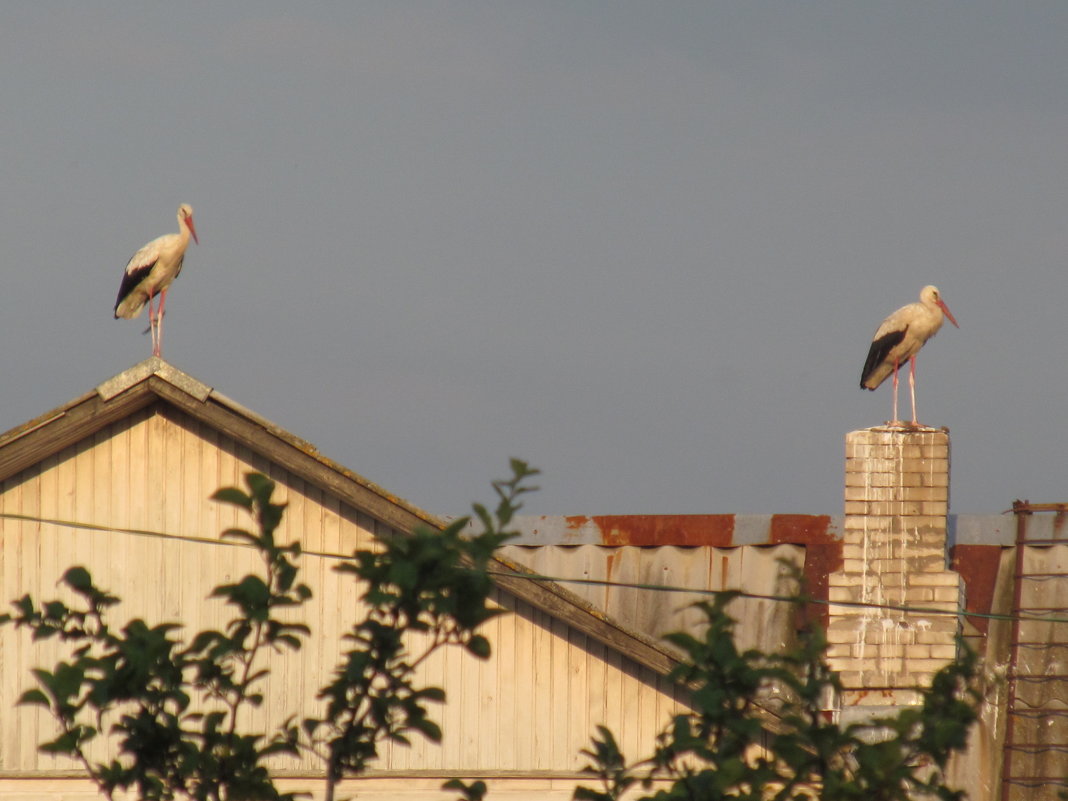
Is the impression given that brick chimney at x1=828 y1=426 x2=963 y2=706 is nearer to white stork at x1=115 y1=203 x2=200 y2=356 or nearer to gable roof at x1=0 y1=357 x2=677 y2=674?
gable roof at x1=0 y1=357 x2=677 y2=674

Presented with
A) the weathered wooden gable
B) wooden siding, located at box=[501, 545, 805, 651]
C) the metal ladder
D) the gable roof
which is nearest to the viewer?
the gable roof

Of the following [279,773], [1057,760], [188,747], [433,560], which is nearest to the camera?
[433,560]

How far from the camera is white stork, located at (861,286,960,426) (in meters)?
13.2

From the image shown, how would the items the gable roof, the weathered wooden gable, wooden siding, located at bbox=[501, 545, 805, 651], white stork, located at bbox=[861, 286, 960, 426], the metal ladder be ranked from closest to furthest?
the gable roof → the weathered wooden gable → the metal ladder → wooden siding, located at bbox=[501, 545, 805, 651] → white stork, located at bbox=[861, 286, 960, 426]

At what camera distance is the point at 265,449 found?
947 centimetres

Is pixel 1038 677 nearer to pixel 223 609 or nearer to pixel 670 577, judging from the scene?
pixel 670 577

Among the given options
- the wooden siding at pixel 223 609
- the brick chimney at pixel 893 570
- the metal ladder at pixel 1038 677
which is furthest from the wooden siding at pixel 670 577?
the wooden siding at pixel 223 609

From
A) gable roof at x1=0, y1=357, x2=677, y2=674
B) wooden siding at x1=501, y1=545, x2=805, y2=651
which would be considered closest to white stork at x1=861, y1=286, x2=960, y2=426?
wooden siding at x1=501, y1=545, x2=805, y2=651

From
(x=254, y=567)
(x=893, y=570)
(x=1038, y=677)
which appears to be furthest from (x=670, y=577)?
(x=254, y=567)

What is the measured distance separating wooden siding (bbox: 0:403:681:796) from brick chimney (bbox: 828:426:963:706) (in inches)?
66.6

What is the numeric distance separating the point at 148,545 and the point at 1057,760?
20.9 feet

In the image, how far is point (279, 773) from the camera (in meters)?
9.30

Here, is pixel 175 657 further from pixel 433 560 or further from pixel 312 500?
pixel 312 500

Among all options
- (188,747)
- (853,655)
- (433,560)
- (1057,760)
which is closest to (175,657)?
(188,747)
